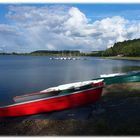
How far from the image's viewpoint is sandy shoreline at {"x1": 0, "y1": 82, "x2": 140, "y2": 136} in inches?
437

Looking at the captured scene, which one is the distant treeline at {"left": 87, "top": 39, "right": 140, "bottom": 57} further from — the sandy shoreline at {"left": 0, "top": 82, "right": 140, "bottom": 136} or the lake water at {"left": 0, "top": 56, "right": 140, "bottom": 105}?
the sandy shoreline at {"left": 0, "top": 82, "right": 140, "bottom": 136}

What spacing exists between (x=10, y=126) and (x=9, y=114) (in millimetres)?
1768

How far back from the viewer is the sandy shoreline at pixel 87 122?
11094 mm

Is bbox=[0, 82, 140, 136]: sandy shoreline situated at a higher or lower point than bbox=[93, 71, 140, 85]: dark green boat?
lower

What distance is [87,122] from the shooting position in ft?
40.5

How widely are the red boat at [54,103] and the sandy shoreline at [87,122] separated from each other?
12.7 inches

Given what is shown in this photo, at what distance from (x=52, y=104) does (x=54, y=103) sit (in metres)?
0.13

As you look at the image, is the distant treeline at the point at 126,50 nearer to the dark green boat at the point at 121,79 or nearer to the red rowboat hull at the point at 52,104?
the dark green boat at the point at 121,79

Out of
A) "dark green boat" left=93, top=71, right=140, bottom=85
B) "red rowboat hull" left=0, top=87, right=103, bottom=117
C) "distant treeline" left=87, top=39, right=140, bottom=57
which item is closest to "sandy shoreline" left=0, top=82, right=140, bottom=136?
"red rowboat hull" left=0, top=87, right=103, bottom=117

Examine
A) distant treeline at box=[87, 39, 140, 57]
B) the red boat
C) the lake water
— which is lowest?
the lake water

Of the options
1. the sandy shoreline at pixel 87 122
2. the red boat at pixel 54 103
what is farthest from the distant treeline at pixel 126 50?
the sandy shoreline at pixel 87 122

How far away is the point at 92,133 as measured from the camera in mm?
10828

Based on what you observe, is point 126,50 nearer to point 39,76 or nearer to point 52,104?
point 39,76

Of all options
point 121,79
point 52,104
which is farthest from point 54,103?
point 121,79
